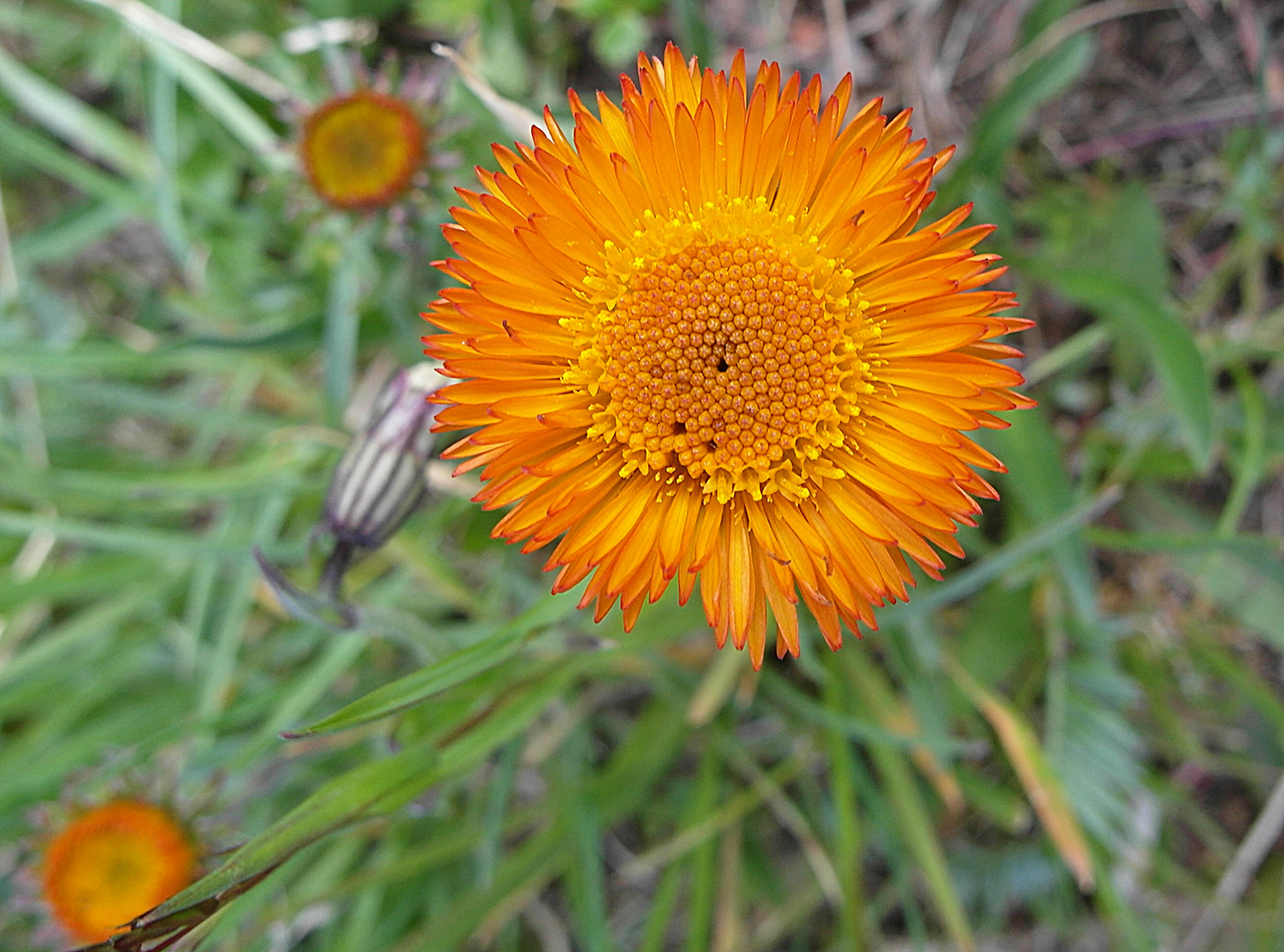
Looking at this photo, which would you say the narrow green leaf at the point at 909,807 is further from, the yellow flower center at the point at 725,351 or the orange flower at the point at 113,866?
the orange flower at the point at 113,866

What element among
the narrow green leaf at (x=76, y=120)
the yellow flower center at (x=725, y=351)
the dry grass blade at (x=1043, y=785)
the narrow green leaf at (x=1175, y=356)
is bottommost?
the dry grass blade at (x=1043, y=785)

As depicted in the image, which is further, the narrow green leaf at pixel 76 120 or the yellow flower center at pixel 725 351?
the narrow green leaf at pixel 76 120

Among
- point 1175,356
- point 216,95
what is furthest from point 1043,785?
point 216,95

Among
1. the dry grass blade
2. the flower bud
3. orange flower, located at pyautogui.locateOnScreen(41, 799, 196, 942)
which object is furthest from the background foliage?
the flower bud

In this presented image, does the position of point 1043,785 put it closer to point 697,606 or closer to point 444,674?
point 697,606

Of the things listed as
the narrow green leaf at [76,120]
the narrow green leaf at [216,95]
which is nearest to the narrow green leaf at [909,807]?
the narrow green leaf at [216,95]

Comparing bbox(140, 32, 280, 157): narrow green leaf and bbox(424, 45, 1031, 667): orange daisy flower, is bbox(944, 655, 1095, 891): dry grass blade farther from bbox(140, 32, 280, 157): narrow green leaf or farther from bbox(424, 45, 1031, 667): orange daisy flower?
bbox(140, 32, 280, 157): narrow green leaf
